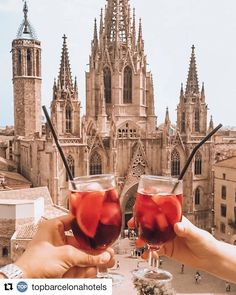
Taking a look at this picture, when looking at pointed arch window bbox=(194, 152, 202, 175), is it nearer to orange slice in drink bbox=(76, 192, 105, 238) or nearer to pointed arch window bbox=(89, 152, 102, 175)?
pointed arch window bbox=(89, 152, 102, 175)

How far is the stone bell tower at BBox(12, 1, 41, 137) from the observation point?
32219 mm

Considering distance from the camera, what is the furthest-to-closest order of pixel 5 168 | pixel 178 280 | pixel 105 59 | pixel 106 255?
pixel 5 168
pixel 105 59
pixel 178 280
pixel 106 255

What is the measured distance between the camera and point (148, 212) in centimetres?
323

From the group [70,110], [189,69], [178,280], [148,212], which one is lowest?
[178,280]

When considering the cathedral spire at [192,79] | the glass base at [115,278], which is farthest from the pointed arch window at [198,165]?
the glass base at [115,278]

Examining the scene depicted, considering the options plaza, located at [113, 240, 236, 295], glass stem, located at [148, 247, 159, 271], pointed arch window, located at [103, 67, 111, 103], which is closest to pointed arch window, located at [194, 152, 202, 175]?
pointed arch window, located at [103, 67, 111, 103]

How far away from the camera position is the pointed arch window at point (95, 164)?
88.2ft

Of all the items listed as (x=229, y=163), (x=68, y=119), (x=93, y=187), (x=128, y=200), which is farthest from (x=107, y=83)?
(x=93, y=187)

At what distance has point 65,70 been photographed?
26344 millimetres

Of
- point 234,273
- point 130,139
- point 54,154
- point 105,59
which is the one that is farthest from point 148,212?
point 105,59

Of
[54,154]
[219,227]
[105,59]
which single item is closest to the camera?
[54,154]

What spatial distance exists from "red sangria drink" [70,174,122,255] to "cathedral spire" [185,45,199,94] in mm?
27072

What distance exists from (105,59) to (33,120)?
28.0 feet

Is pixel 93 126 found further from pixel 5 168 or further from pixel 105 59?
pixel 5 168
